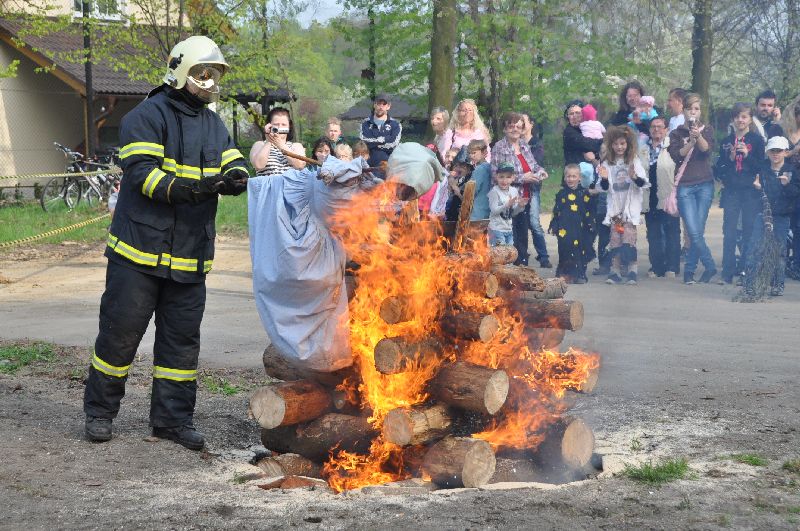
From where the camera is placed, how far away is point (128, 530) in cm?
418

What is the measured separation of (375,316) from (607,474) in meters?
1.49

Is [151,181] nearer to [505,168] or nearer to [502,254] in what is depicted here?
[502,254]

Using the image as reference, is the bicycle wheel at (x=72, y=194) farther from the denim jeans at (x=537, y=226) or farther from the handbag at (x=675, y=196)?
the handbag at (x=675, y=196)

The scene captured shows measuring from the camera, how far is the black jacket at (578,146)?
12297mm

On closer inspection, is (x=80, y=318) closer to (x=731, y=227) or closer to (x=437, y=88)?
(x=731, y=227)

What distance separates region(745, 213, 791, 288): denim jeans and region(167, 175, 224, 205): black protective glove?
7092 mm

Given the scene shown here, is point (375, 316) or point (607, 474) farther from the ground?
point (375, 316)

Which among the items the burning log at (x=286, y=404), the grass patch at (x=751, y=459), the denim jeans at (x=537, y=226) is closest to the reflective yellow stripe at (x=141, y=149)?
the burning log at (x=286, y=404)

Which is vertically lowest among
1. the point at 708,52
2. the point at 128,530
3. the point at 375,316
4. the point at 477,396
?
the point at 128,530

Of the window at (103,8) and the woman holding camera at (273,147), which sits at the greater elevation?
the window at (103,8)

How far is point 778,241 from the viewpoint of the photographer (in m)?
11.0

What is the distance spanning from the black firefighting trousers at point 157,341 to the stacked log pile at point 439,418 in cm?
53

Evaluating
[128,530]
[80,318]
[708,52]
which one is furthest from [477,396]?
[708,52]

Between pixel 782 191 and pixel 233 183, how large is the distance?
822 centimetres
